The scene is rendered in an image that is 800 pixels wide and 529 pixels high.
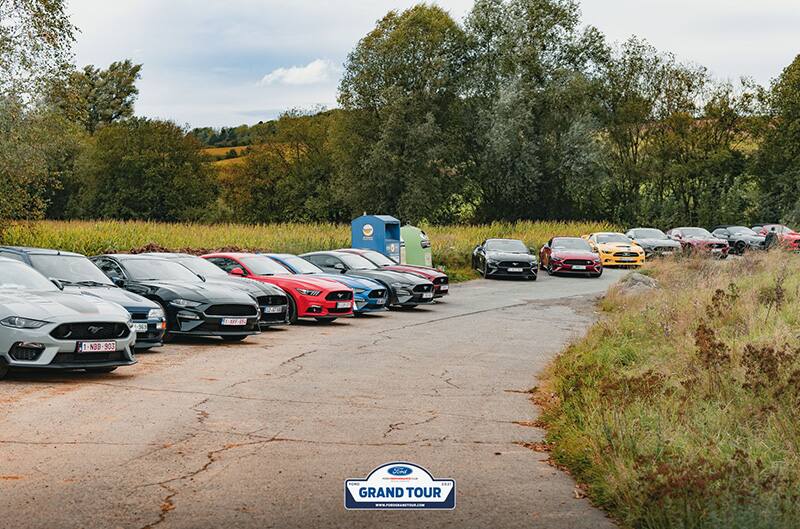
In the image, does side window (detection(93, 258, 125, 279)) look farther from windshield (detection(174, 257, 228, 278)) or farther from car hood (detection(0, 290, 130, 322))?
car hood (detection(0, 290, 130, 322))

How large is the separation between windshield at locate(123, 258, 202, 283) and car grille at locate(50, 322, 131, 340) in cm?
504

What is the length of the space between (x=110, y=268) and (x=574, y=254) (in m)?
23.7

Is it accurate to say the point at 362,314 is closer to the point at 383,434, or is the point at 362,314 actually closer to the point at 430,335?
the point at 430,335

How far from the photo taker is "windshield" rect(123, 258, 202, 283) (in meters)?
17.5

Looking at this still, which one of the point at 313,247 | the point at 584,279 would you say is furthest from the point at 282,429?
the point at 584,279

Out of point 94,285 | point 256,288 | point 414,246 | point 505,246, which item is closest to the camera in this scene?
point 94,285

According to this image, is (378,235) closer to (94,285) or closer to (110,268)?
(110,268)

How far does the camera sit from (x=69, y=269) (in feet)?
50.9

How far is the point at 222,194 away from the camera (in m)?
84.0

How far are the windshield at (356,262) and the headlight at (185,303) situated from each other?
9.14 m

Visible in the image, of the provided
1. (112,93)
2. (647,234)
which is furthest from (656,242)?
(112,93)

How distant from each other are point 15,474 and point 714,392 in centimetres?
609
